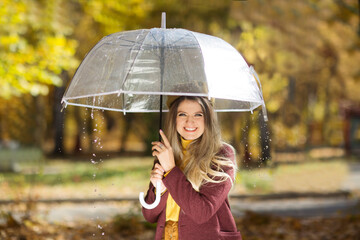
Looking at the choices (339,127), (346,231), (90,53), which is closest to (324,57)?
(339,127)

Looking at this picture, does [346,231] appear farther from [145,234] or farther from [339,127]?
[339,127]

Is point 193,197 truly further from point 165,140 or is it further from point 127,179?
point 127,179

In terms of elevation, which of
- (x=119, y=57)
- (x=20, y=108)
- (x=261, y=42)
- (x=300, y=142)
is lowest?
(x=300, y=142)

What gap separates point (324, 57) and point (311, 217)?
1490 cm

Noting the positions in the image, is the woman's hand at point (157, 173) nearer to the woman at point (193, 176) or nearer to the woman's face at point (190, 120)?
the woman at point (193, 176)

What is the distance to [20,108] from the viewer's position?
2153cm

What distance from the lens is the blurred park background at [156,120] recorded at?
25.9 feet

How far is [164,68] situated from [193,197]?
89 cm

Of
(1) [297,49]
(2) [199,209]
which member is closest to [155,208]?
(2) [199,209]

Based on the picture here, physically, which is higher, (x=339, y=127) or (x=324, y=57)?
(x=324, y=57)

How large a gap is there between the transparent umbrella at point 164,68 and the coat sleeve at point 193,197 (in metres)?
0.27

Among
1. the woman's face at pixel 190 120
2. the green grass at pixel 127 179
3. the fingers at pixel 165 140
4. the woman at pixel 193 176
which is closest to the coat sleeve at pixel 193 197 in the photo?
the woman at pixel 193 176

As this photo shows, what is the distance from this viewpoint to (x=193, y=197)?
8.77ft

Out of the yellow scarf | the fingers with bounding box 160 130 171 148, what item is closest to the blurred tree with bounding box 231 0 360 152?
the fingers with bounding box 160 130 171 148
